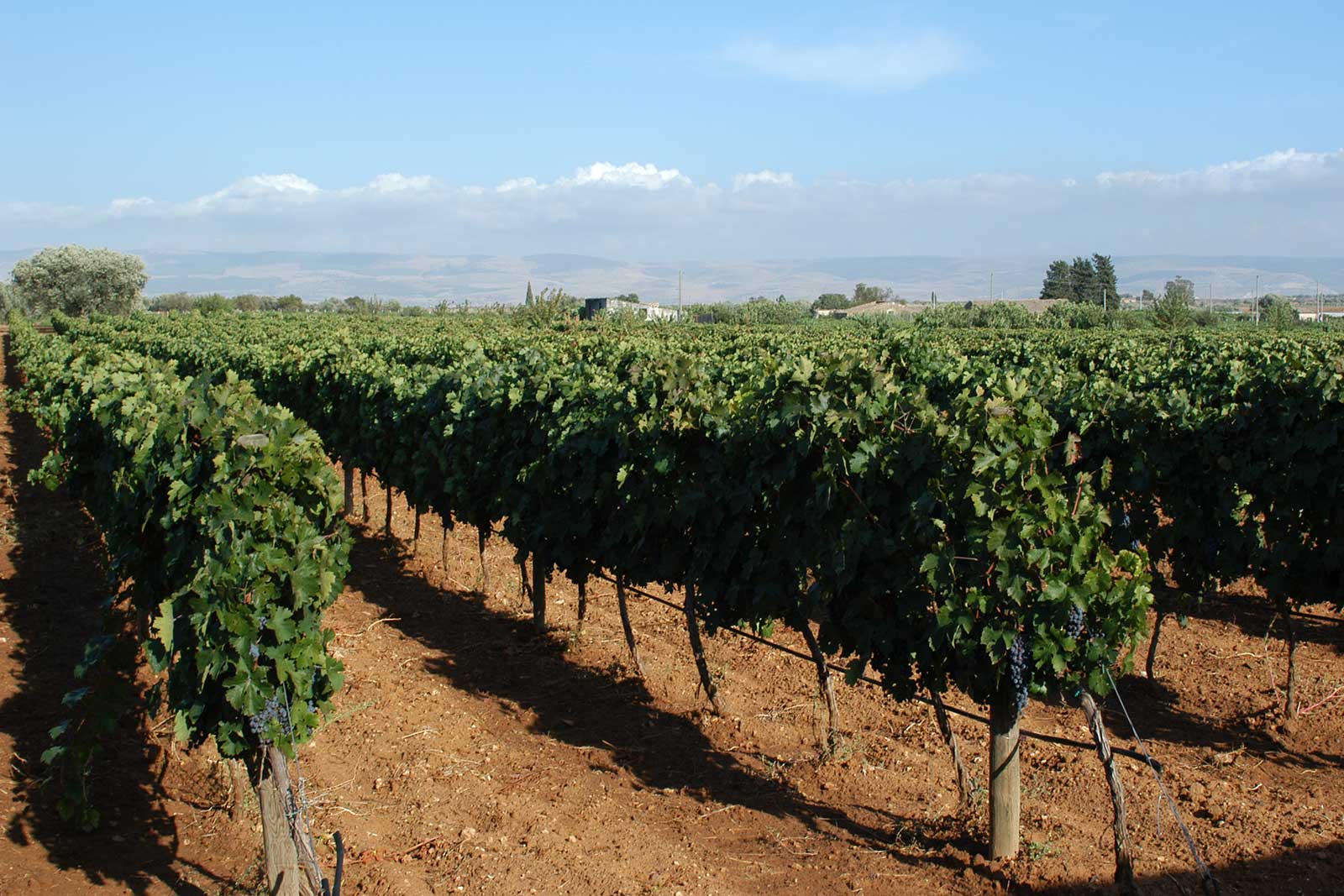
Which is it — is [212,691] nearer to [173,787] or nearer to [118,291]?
[173,787]

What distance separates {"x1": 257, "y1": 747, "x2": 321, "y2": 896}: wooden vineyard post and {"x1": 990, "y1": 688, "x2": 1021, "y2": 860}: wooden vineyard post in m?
3.31

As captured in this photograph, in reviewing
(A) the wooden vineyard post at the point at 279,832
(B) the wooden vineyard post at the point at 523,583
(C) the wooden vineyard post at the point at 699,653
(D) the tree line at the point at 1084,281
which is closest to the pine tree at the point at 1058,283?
(D) the tree line at the point at 1084,281

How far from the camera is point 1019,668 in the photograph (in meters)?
4.85

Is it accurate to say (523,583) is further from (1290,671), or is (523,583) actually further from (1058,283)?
(1058,283)

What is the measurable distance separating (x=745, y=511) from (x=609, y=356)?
6067mm

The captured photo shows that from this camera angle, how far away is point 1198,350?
1705cm

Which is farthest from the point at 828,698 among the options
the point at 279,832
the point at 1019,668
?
the point at 279,832

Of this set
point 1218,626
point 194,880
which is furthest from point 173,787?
point 1218,626

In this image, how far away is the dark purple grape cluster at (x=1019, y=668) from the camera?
4824 millimetres

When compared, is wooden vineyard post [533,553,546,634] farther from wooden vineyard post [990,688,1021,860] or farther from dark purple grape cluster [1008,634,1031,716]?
dark purple grape cluster [1008,634,1031,716]

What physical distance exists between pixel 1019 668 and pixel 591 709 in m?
3.97

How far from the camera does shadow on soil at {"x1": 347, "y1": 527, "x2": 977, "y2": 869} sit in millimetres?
5863

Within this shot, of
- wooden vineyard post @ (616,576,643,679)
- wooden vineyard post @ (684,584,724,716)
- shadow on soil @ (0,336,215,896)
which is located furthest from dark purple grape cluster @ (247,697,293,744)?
wooden vineyard post @ (616,576,643,679)

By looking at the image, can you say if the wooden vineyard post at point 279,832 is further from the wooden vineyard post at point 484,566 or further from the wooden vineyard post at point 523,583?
the wooden vineyard post at point 484,566
